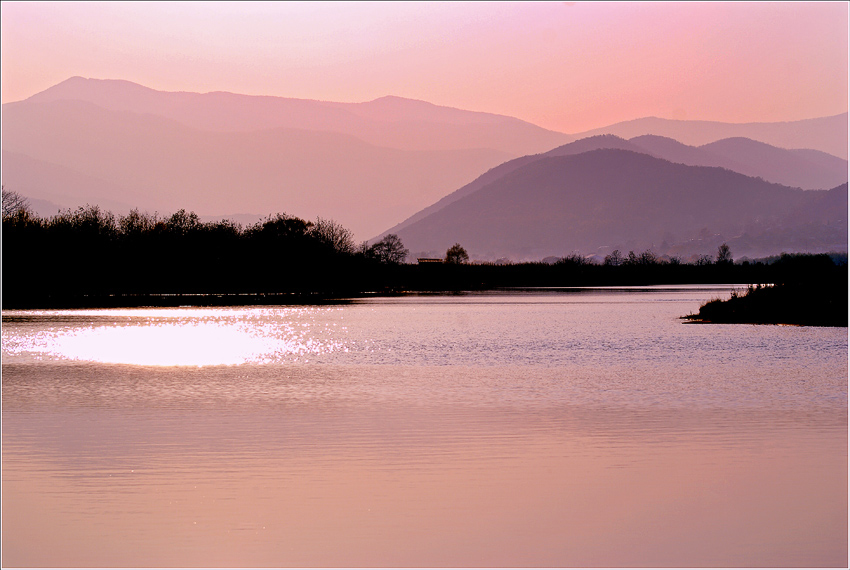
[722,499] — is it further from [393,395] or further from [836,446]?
[393,395]

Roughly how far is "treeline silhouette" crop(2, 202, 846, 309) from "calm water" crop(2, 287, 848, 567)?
67.8 metres

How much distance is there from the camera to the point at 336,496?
15.6 metres

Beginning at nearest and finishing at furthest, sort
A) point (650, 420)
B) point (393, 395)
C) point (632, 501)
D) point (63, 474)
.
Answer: point (632, 501) < point (63, 474) < point (650, 420) < point (393, 395)

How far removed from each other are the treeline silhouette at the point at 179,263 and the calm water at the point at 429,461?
223 ft

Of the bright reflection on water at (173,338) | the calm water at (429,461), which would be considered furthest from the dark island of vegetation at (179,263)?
the calm water at (429,461)

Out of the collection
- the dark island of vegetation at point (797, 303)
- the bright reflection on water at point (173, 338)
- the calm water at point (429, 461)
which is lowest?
the calm water at point (429, 461)

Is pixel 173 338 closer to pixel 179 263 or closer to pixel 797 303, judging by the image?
pixel 797 303

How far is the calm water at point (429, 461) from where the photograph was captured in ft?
43.1

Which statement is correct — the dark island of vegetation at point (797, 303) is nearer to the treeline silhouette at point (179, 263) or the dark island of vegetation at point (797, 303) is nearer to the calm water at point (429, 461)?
the calm water at point (429, 461)

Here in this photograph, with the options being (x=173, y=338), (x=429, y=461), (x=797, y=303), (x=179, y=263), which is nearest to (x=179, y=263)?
(x=179, y=263)

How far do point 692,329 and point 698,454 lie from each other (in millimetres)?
38390

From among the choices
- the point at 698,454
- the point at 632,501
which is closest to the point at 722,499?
the point at 632,501

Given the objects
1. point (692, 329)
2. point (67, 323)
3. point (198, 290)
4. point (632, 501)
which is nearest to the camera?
point (632, 501)

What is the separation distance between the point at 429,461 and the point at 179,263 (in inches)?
4363
